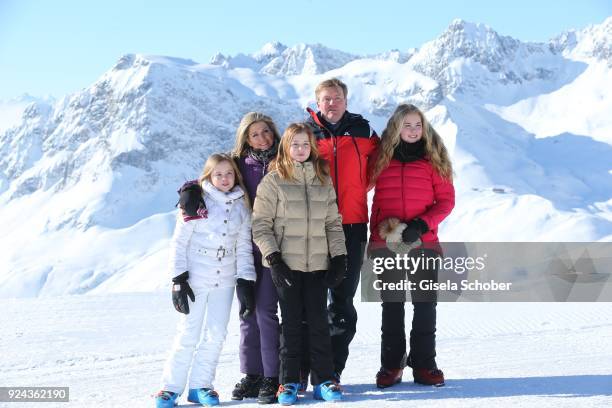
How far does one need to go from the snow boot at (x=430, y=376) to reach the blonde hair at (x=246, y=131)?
1.80 metres

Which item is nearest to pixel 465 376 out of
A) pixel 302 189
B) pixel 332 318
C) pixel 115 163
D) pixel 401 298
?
pixel 401 298

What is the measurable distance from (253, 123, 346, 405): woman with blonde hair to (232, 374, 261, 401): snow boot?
0.32 m

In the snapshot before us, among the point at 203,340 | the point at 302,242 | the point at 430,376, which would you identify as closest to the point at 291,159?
the point at 302,242

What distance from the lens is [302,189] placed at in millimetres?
3730

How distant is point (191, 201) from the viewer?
383 cm

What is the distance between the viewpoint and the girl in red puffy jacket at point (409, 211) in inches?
158

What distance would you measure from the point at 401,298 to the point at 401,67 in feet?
614

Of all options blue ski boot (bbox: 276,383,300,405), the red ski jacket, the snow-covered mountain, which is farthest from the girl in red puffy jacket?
the snow-covered mountain

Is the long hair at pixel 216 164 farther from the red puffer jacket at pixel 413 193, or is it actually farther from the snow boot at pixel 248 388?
the snow boot at pixel 248 388

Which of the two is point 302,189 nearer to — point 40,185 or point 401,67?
point 40,185

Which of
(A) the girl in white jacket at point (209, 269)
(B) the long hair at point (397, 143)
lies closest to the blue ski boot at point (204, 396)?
(A) the girl in white jacket at point (209, 269)

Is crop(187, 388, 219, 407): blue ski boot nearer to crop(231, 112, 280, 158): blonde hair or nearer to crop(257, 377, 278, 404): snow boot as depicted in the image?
crop(257, 377, 278, 404): snow boot

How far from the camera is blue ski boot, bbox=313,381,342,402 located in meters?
3.64

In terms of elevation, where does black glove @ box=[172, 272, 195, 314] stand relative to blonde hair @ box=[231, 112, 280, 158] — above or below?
below
